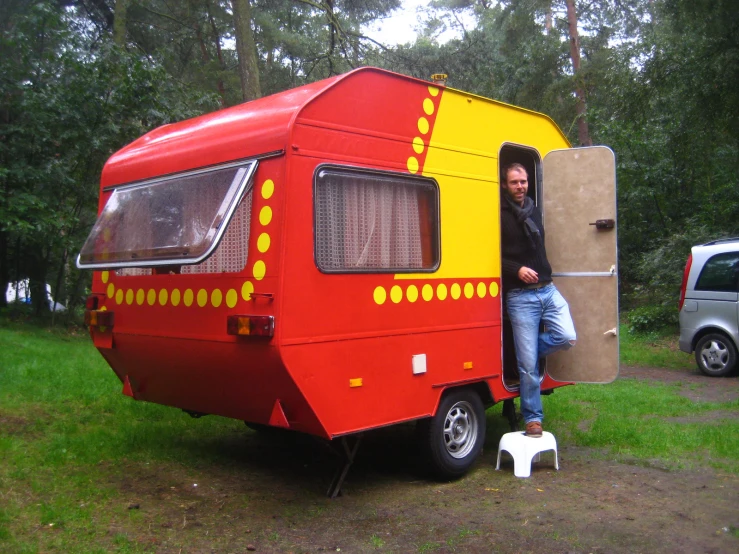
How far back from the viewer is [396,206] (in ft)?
17.5

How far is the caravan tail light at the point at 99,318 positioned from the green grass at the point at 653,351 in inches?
361

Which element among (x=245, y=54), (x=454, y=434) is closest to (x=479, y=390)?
(x=454, y=434)

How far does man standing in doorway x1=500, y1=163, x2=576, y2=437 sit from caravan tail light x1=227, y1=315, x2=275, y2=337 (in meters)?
2.46

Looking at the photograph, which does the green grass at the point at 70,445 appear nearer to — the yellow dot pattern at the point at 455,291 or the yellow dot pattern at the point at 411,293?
the yellow dot pattern at the point at 411,293

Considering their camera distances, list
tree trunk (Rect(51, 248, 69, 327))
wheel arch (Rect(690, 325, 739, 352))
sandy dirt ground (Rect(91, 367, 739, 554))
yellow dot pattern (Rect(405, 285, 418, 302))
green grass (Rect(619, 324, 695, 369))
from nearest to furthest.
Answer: sandy dirt ground (Rect(91, 367, 739, 554)), yellow dot pattern (Rect(405, 285, 418, 302)), wheel arch (Rect(690, 325, 739, 352)), green grass (Rect(619, 324, 695, 369)), tree trunk (Rect(51, 248, 69, 327))

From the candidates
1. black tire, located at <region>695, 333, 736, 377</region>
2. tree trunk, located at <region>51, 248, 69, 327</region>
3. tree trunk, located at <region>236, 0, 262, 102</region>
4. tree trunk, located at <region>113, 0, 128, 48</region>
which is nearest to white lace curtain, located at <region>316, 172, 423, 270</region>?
tree trunk, located at <region>236, 0, 262, 102</region>

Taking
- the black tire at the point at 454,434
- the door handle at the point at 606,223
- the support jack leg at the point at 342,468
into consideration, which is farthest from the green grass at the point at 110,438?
the door handle at the point at 606,223

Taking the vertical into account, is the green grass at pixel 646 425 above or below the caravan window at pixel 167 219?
below

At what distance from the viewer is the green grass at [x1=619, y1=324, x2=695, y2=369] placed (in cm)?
1237

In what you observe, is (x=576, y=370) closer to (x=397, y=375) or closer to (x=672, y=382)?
(x=397, y=375)

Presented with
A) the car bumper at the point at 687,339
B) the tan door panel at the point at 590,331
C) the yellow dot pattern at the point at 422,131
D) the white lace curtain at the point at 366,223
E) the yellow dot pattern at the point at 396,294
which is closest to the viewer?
the white lace curtain at the point at 366,223

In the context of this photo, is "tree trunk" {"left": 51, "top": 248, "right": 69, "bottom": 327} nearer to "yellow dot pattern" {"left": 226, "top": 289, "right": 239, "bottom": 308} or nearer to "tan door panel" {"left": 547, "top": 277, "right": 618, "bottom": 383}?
"yellow dot pattern" {"left": 226, "top": 289, "right": 239, "bottom": 308}

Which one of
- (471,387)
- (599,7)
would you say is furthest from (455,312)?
(599,7)

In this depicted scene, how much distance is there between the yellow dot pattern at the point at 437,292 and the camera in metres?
5.12
